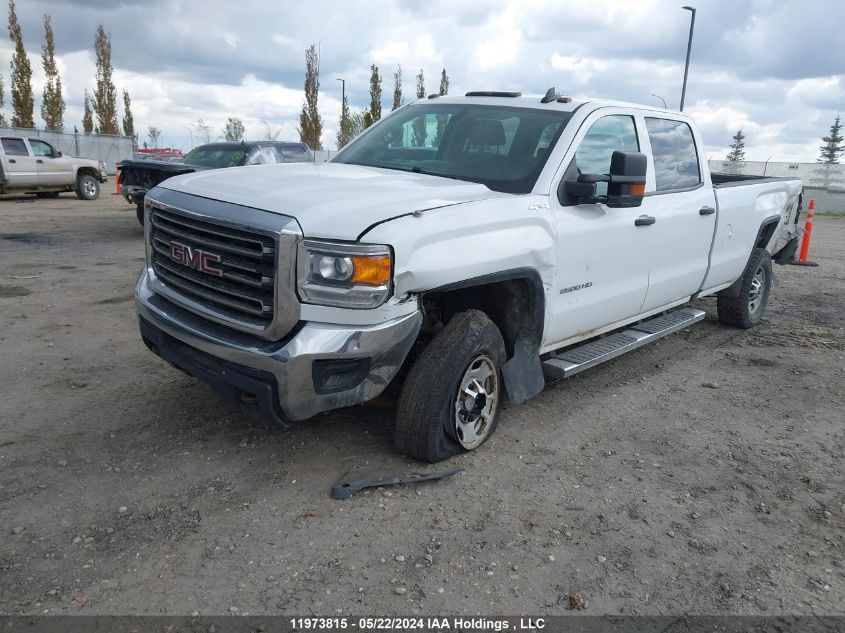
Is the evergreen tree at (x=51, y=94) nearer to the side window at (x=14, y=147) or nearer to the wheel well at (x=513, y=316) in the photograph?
the side window at (x=14, y=147)

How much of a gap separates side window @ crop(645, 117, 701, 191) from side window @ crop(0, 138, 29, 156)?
59.0ft

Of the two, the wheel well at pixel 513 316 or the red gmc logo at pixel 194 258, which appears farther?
the wheel well at pixel 513 316

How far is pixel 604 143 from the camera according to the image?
15.1 feet

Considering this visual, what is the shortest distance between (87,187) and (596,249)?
1957 centimetres

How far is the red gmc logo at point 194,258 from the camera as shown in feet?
11.4

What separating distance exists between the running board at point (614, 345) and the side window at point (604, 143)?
1.05 meters

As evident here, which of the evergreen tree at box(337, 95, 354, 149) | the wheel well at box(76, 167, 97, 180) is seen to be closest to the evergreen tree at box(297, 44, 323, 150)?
the evergreen tree at box(337, 95, 354, 149)

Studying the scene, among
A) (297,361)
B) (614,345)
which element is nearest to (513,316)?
(614,345)

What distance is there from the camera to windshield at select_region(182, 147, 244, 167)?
1174cm

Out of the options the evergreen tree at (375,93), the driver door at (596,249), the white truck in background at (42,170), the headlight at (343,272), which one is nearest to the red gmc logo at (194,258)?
the headlight at (343,272)

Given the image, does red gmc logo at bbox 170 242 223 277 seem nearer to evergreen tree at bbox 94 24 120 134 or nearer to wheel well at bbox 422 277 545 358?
wheel well at bbox 422 277 545 358

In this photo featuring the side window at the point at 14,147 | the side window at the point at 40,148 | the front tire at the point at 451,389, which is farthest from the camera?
the side window at the point at 40,148

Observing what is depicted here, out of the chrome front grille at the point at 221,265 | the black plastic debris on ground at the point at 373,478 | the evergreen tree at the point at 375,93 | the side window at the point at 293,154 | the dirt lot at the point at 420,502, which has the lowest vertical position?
the dirt lot at the point at 420,502

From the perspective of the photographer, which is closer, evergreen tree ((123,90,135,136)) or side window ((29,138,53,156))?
side window ((29,138,53,156))
